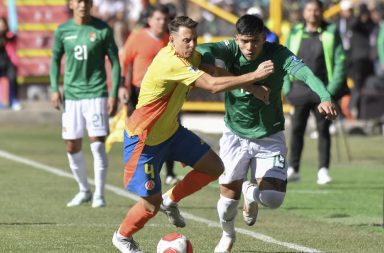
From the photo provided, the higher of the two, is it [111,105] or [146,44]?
[146,44]

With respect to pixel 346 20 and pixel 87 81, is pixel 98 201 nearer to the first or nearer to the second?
pixel 87 81

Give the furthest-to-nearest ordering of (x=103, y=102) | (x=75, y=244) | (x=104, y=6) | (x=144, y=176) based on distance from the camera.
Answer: (x=104, y=6), (x=103, y=102), (x=75, y=244), (x=144, y=176)

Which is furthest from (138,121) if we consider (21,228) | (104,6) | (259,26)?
(104,6)

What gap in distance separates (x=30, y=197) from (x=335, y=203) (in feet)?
11.6

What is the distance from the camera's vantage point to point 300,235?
11906 millimetres

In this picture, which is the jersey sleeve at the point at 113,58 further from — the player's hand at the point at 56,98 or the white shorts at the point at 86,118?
the player's hand at the point at 56,98

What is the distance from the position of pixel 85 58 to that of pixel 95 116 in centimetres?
64

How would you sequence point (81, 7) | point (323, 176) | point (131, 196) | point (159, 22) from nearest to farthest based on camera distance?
point (81, 7)
point (131, 196)
point (159, 22)
point (323, 176)

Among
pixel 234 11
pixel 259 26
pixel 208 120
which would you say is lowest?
pixel 208 120

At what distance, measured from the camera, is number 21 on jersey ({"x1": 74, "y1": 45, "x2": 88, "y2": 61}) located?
1386 centimetres

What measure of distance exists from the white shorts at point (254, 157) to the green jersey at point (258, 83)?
69mm

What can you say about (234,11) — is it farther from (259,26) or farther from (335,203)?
(259,26)

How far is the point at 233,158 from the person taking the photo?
1092 centimetres

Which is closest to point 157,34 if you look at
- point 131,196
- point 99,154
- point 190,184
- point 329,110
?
point 131,196
